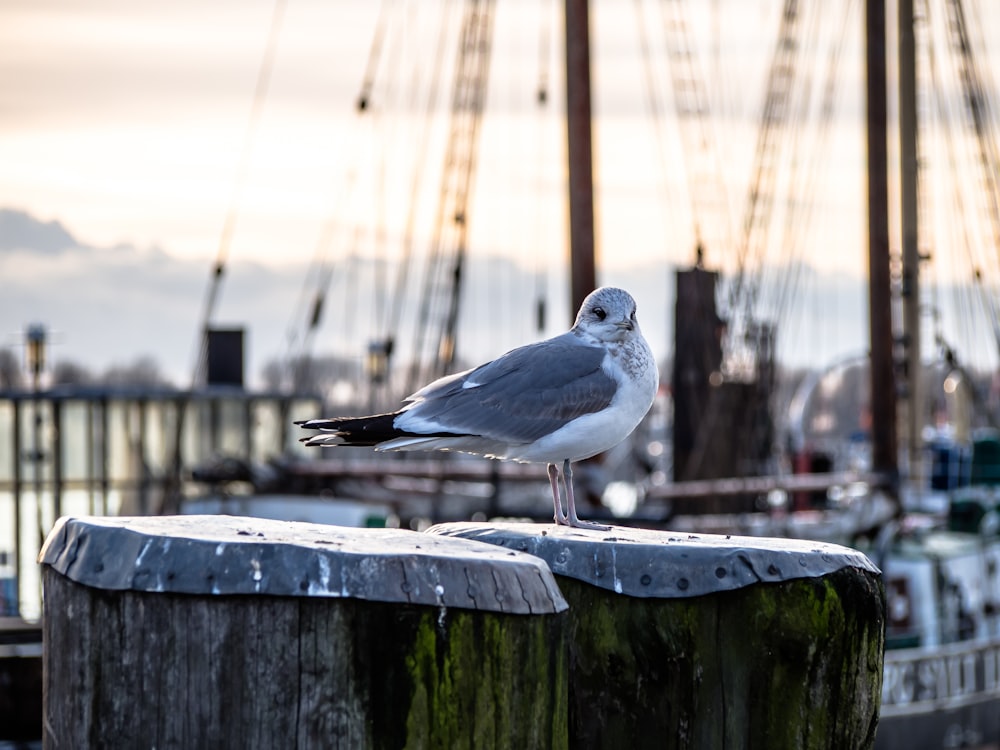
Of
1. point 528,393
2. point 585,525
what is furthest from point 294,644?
point 528,393

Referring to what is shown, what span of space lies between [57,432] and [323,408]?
Answer: 5660mm

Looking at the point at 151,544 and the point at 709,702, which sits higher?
the point at 151,544

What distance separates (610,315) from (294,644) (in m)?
3.05

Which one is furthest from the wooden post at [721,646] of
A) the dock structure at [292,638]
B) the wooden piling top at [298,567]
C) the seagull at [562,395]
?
the seagull at [562,395]

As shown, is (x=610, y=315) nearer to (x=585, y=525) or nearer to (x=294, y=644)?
(x=585, y=525)

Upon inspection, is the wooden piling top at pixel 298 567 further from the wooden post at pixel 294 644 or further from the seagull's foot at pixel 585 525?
the seagull's foot at pixel 585 525

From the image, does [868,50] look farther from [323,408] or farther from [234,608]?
[234,608]

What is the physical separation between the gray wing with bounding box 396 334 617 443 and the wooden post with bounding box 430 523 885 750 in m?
1.62

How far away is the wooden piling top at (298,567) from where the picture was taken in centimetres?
342

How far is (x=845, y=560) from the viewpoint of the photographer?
14.7ft

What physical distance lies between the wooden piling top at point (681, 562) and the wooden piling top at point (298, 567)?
2.47 ft

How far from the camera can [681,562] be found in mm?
4453

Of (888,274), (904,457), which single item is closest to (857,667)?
(888,274)

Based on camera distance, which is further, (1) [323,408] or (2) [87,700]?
(1) [323,408]
